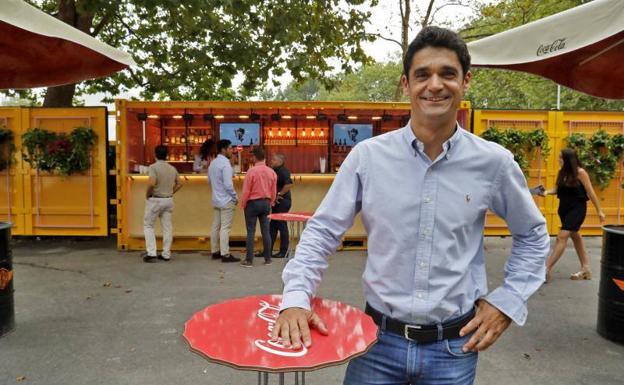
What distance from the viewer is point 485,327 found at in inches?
67.9

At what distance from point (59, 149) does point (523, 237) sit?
33.3 feet

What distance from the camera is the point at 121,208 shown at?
9.94 metres

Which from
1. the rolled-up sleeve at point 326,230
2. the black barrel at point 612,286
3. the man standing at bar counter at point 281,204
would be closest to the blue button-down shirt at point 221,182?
the man standing at bar counter at point 281,204

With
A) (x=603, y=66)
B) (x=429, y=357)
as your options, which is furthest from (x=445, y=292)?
(x=603, y=66)

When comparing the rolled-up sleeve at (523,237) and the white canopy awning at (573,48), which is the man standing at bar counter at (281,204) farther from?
the rolled-up sleeve at (523,237)

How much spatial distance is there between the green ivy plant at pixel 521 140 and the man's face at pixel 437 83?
8896 millimetres

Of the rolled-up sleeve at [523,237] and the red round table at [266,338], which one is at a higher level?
the rolled-up sleeve at [523,237]

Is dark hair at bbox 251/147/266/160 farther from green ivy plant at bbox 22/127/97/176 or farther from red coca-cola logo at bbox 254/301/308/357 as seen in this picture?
red coca-cola logo at bbox 254/301/308/357

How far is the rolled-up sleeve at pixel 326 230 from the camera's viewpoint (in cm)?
172

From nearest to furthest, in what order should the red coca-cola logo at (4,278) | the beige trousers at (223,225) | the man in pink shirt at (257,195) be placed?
the red coca-cola logo at (4,278) → the man in pink shirt at (257,195) → the beige trousers at (223,225)

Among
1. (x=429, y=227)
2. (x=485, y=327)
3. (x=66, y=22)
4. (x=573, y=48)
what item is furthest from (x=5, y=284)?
→ (x=66, y=22)

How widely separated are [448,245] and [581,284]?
669 centimetres

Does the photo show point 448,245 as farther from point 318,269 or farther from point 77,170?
point 77,170

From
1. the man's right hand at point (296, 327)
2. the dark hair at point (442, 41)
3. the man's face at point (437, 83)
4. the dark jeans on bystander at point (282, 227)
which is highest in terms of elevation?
the dark hair at point (442, 41)
